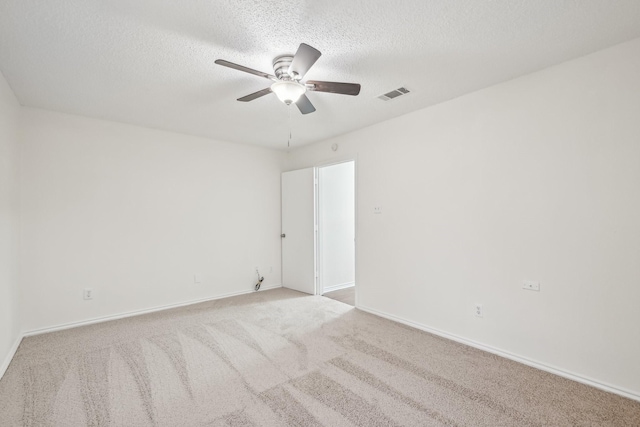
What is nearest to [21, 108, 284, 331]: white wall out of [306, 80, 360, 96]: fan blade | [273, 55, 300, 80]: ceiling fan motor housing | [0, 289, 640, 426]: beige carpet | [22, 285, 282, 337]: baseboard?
[22, 285, 282, 337]: baseboard

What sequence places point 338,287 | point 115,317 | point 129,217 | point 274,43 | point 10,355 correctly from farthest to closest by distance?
point 338,287
point 129,217
point 115,317
point 10,355
point 274,43

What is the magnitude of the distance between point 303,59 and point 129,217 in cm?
318

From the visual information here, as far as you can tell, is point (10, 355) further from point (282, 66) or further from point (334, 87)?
point (334, 87)

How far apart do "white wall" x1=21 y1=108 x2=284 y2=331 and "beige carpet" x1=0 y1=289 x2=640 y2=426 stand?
59cm

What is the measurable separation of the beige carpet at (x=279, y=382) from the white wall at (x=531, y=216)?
1.07 ft

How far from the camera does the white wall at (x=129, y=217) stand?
3.23 metres

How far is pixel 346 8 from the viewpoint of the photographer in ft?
5.61

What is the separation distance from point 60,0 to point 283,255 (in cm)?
418

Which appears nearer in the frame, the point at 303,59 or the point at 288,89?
the point at 303,59

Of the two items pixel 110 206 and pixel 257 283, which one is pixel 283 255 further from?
pixel 110 206

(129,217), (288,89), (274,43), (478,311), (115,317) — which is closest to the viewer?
(274,43)

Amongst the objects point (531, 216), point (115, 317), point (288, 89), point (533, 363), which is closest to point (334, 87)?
point (288, 89)

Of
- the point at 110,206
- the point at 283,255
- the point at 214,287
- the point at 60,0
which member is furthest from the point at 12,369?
the point at 283,255

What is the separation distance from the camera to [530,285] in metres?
2.49
